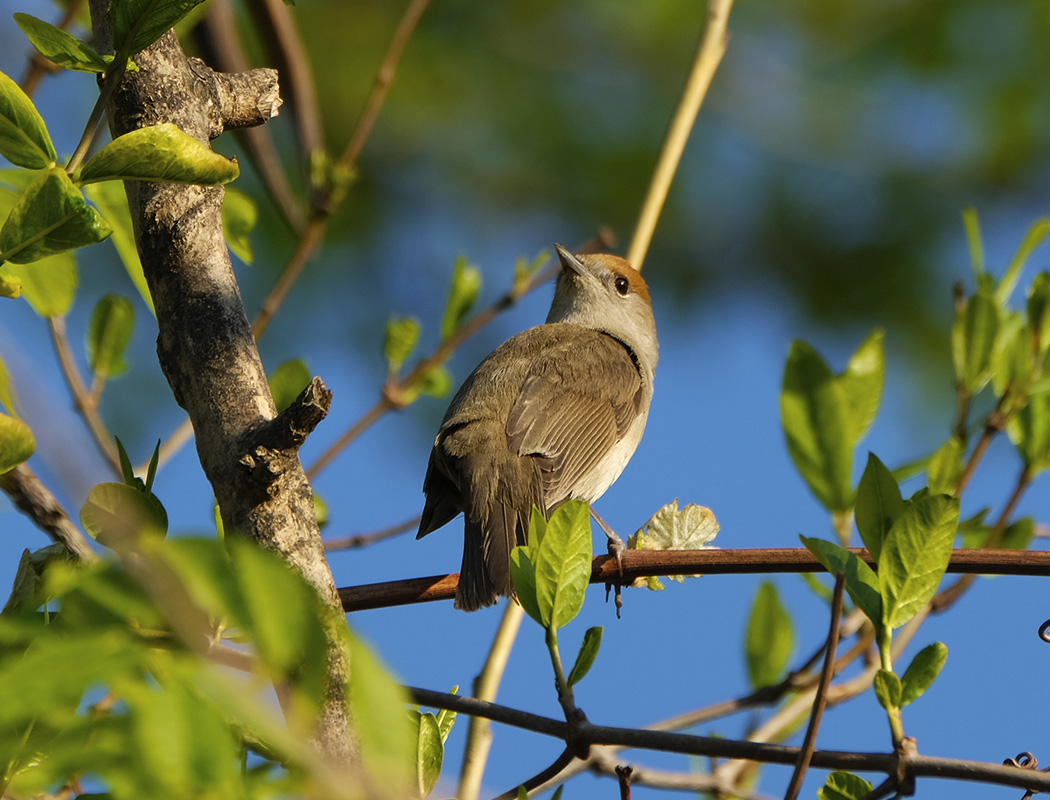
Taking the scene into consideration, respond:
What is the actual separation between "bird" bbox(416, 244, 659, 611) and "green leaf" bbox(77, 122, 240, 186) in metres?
1.47

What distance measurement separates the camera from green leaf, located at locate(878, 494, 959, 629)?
144cm

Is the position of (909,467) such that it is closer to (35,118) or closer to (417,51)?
(35,118)

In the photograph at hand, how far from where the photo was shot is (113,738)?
2.61ft

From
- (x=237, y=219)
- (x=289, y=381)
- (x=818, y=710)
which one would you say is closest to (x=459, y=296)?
(x=237, y=219)

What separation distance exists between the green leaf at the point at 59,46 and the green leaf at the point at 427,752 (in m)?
0.96

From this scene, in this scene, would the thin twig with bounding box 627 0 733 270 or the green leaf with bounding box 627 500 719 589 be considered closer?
the green leaf with bounding box 627 500 719 589

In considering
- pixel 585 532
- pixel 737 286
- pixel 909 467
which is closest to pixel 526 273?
pixel 909 467

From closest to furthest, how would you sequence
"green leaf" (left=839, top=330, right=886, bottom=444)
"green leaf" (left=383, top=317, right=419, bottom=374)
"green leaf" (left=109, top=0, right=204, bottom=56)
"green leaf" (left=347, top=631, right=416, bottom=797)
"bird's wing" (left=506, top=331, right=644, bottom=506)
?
"green leaf" (left=347, top=631, right=416, bottom=797), "green leaf" (left=109, top=0, right=204, bottom=56), "green leaf" (left=839, top=330, right=886, bottom=444), "green leaf" (left=383, top=317, right=419, bottom=374), "bird's wing" (left=506, top=331, right=644, bottom=506)

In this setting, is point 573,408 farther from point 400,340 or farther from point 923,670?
point 923,670

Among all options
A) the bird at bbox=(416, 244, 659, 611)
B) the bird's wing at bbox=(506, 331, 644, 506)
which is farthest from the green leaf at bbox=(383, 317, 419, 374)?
the bird's wing at bbox=(506, 331, 644, 506)

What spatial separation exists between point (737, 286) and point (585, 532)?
6.74m

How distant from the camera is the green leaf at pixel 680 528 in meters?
2.14

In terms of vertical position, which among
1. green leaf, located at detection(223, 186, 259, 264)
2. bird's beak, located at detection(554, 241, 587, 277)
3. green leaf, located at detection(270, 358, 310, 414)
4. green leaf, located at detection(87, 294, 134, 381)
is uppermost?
bird's beak, located at detection(554, 241, 587, 277)

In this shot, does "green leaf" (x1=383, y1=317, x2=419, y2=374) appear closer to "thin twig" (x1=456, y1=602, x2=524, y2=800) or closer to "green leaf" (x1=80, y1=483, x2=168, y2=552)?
"thin twig" (x1=456, y1=602, x2=524, y2=800)
